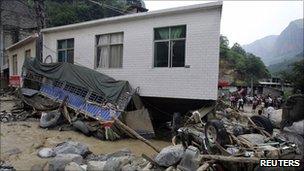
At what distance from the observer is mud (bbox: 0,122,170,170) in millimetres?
10008

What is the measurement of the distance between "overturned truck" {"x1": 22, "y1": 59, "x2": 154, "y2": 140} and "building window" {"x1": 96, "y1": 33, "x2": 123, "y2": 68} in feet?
3.12

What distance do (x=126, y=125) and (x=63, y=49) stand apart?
732 cm

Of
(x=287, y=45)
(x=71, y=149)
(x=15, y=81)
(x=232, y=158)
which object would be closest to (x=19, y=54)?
(x=15, y=81)

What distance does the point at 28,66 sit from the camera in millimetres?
17438

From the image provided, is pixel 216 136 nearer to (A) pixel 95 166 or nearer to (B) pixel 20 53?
(A) pixel 95 166

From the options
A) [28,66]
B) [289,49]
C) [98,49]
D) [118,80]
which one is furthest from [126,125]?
[289,49]

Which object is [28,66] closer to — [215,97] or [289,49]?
[215,97]

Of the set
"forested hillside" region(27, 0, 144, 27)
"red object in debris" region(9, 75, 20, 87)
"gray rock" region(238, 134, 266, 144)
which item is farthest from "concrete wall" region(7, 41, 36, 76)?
Answer: "gray rock" region(238, 134, 266, 144)

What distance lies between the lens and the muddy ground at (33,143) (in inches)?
394

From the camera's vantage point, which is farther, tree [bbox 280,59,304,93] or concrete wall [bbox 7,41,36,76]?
tree [bbox 280,59,304,93]

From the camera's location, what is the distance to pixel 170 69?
13.7 m

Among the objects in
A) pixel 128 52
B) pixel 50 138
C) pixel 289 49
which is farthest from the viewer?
pixel 289 49

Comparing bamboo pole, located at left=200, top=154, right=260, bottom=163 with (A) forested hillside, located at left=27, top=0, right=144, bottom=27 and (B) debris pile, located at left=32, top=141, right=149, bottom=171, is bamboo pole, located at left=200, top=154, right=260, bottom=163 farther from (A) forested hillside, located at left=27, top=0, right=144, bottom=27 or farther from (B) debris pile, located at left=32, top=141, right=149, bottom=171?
(A) forested hillside, located at left=27, top=0, right=144, bottom=27

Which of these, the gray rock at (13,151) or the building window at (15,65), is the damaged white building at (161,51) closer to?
the gray rock at (13,151)
